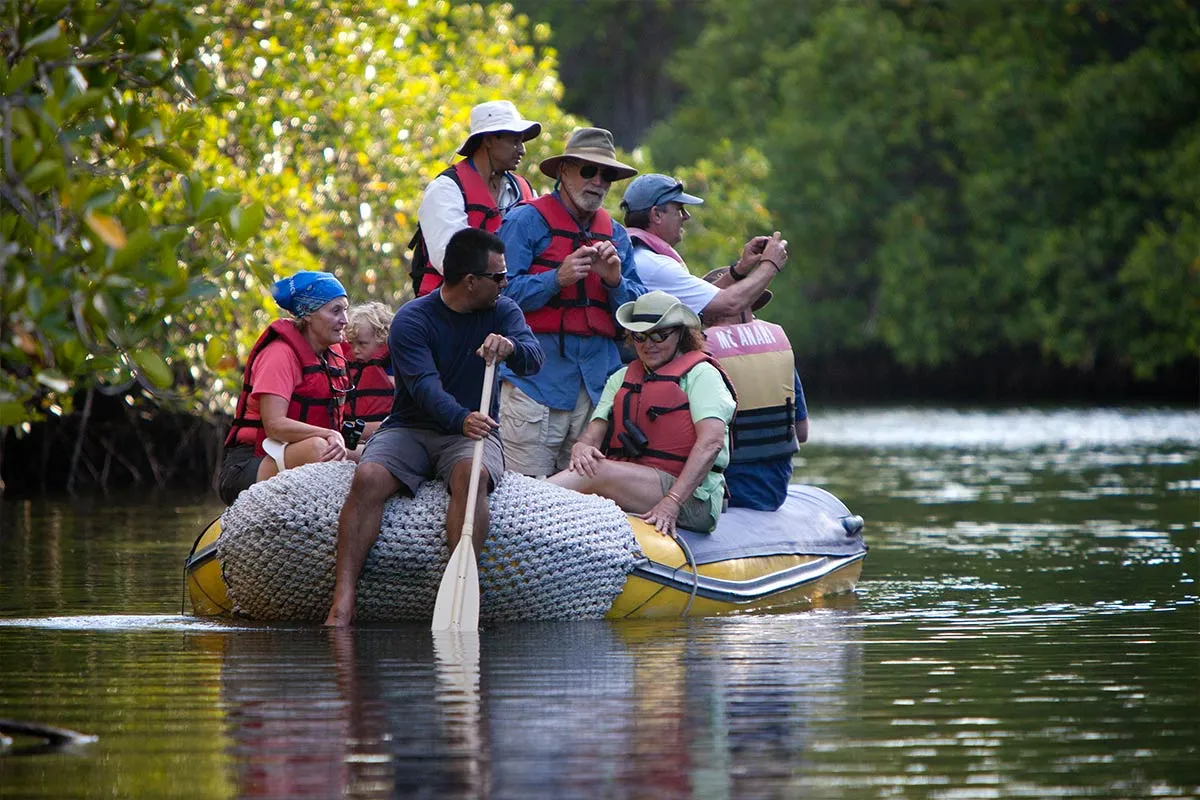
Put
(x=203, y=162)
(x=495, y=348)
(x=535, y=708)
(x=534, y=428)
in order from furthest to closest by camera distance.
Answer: (x=203, y=162)
(x=534, y=428)
(x=495, y=348)
(x=535, y=708)

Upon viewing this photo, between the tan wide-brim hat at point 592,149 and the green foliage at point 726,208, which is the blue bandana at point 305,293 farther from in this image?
the green foliage at point 726,208

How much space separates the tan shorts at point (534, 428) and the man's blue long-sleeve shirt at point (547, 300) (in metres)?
0.04

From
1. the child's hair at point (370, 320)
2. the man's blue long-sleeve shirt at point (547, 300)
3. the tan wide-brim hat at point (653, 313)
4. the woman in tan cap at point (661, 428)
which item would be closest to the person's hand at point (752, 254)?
the man's blue long-sleeve shirt at point (547, 300)

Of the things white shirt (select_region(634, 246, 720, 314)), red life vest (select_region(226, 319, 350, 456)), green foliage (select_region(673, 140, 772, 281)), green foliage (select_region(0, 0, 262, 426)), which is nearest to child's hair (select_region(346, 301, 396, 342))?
red life vest (select_region(226, 319, 350, 456))

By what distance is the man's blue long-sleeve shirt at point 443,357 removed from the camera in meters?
8.01

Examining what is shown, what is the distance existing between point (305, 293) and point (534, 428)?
111cm

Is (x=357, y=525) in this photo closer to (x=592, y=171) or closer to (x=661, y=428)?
(x=661, y=428)

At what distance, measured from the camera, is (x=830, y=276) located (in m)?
41.5

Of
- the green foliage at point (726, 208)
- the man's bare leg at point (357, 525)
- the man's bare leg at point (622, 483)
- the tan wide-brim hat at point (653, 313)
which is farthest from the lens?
the green foliage at point (726, 208)

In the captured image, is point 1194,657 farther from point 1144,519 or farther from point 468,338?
point 1144,519

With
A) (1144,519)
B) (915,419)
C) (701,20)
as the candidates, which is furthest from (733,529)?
(701,20)

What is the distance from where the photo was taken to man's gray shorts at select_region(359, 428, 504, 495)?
8094mm

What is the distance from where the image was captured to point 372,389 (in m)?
9.31

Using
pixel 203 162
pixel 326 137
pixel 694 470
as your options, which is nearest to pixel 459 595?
pixel 694 470
